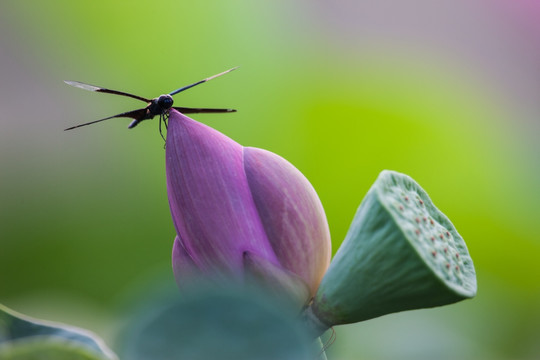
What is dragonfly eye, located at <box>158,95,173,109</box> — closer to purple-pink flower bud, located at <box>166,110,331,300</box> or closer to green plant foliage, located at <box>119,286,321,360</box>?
purple-pink flower bud, located at <box>166,110,331,300</box>

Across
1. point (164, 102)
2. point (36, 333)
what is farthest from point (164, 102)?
point (36, 333)

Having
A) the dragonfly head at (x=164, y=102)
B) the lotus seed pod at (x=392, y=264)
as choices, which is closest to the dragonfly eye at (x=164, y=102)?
the dragonfly head at (x=164, y=102)

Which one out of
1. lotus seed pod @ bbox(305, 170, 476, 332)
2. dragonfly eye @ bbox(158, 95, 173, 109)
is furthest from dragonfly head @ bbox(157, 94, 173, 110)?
lotus seed pod @ bbox(305, 170, 476, 332)

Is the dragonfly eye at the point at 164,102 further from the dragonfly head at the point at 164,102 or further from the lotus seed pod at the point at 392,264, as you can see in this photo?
the lotus seed pod at the point at 392,264

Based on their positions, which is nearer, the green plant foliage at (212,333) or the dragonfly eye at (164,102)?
the green plant foliage at (212,333)

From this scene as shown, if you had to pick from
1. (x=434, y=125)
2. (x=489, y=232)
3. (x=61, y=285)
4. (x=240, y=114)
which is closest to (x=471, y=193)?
(x=489, y=232)

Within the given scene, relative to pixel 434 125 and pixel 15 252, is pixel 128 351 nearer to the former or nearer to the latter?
pixel 15 252
